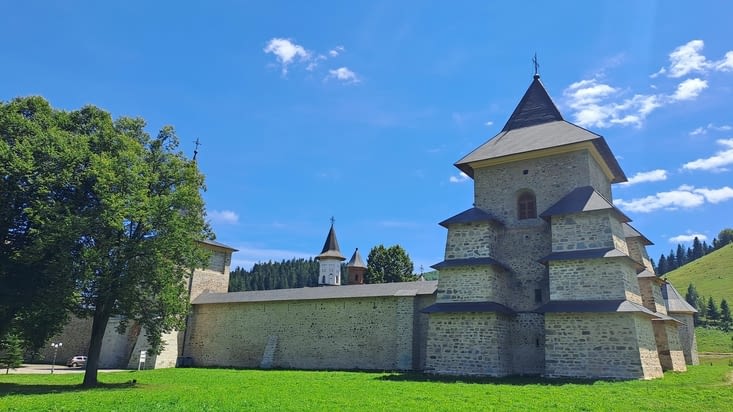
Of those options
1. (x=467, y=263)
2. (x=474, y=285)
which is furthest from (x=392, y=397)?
(x=467, y=263)

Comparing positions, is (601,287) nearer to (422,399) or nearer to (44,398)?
(422,399)

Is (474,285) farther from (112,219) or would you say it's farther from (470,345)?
(112,219)

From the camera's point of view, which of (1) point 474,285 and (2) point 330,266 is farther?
(2) point 330,266

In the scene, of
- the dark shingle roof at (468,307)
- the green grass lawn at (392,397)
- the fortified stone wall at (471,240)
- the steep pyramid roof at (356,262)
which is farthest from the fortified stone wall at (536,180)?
the steep pyramid roof at (356,262)

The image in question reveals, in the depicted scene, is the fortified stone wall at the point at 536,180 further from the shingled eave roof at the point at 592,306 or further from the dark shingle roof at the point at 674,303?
the dark shingle roof at the point at 674,303

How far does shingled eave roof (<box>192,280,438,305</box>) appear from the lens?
23.4 m

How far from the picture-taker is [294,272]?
84000 mm

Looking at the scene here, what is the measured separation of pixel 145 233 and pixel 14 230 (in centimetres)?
380

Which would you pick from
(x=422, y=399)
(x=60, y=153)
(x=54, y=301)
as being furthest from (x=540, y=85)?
(x=54, y=301)

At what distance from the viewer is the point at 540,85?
23.0 m

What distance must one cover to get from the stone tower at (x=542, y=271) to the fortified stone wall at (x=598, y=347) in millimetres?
31

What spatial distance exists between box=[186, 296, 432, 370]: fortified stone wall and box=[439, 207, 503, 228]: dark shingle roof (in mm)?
4795

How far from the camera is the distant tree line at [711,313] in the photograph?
208ft

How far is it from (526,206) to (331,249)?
96.3 feet
